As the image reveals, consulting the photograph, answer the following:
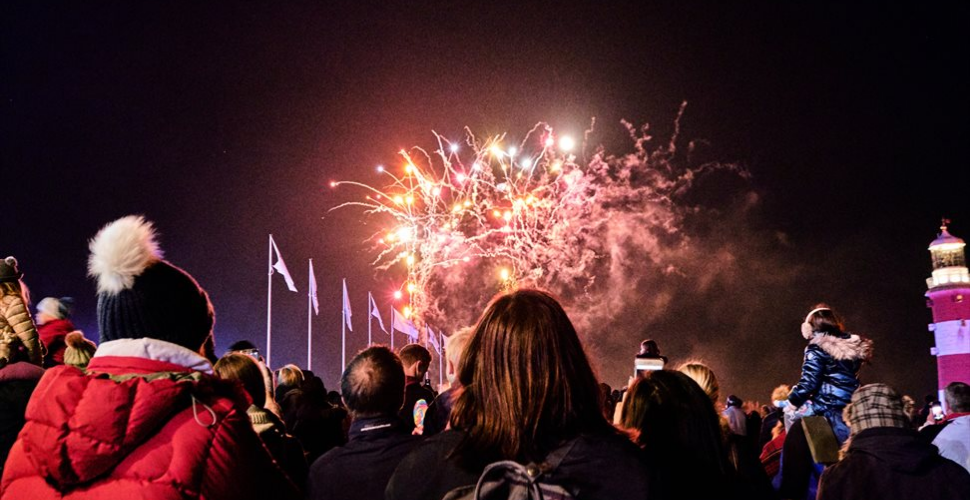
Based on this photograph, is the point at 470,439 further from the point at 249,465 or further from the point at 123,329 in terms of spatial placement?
the point at 123,329

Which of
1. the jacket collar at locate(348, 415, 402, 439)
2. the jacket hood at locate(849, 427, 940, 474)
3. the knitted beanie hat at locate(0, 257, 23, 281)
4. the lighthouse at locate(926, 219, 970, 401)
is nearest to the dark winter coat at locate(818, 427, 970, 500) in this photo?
the jacket hood at locate(849, 427, 940, 474)

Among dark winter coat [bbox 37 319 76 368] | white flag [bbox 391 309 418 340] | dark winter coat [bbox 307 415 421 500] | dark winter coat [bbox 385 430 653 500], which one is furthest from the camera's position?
white flag [bbox 391 309 418 340]

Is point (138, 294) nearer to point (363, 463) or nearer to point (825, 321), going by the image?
point (363, 463)

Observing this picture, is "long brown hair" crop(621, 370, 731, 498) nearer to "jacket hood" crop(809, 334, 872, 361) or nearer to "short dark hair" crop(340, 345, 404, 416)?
"short dark hair" crop(340, 345, 404, 416)

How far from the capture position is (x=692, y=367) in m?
5.58

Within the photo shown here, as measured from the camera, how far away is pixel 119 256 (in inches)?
123

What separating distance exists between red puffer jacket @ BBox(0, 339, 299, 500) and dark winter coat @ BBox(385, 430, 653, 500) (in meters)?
→ 0.64

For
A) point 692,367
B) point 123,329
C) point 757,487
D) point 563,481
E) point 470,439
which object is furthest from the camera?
point 692,367

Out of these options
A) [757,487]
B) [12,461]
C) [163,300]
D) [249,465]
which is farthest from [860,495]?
[12,461]

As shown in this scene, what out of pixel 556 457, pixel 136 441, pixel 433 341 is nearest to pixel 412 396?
pixel 136 441

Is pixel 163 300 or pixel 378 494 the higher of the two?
pixel 163 300

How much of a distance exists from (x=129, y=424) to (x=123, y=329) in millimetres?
484

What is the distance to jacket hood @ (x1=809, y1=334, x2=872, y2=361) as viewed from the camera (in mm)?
7152

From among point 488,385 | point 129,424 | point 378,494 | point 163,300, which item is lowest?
point 378,494
